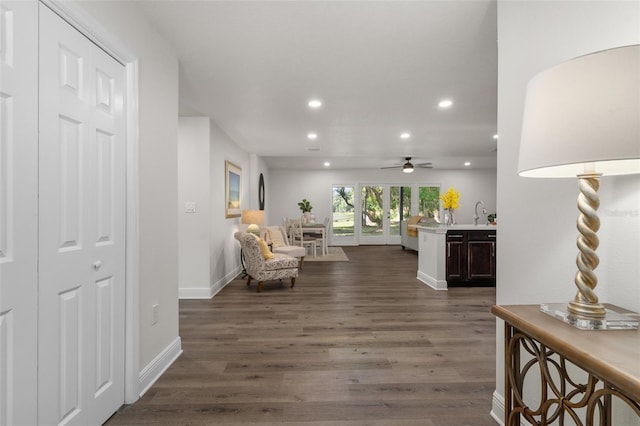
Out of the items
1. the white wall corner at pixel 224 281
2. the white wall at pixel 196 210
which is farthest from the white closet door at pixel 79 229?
the white wall corner at pixel 224 281

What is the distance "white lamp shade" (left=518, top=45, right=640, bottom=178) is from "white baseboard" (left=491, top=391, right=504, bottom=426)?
1458mm

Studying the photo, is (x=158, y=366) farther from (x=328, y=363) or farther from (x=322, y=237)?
(x=322, y=237)

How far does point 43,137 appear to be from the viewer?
1375 mm

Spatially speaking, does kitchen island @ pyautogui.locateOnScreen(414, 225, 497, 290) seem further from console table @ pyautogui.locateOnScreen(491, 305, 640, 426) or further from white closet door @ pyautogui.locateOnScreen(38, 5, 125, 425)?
white closet door @ pyautogui.locateOnScreen(38, 5, 125, 425)

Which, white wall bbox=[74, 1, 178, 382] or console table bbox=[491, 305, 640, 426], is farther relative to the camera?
white wall bbox=[74, 1, 178, 382]

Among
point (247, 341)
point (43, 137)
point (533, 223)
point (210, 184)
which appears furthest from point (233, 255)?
point (533, 223)

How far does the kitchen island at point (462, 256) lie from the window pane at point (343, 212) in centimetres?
586

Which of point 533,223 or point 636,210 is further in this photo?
point 533,223

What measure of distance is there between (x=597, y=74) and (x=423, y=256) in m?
4.98

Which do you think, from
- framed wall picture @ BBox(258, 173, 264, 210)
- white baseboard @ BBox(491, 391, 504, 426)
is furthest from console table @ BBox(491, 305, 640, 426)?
framed wall picture @ BBox(258, 173, 264, 210)

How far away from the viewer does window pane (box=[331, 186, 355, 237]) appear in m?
11.0

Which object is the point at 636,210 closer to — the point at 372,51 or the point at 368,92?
the point at 372,51

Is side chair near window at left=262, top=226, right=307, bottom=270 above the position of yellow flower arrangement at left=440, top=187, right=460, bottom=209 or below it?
below

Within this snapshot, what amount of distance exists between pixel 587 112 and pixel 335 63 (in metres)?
2.30
